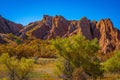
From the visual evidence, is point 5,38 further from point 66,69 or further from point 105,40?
point 66,69

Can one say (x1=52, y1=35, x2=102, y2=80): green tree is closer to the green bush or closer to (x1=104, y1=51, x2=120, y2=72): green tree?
the green bush

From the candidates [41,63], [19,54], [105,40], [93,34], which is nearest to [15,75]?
[41,63]

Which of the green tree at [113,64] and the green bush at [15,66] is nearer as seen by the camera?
the green bush at [15,66]

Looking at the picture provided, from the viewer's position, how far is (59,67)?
49.7 metres

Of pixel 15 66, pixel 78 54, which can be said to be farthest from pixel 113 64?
Result: pixel 15 66

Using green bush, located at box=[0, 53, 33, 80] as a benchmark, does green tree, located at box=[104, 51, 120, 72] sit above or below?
above

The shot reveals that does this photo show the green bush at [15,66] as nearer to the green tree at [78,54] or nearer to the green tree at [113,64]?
the green tree at [78,54]

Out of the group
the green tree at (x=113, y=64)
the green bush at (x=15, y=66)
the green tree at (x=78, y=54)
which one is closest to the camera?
the green bush at (x=15, y=66)

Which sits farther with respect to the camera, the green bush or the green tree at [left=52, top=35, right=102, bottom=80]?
the green tree at [left=52, top=35, right=102, bottom=80]

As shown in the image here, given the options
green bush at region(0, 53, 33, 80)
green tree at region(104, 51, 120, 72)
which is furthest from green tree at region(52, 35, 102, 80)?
green tree at region(104, 51, 120, 72)

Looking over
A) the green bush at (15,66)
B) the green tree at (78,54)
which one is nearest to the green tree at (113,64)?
the green tree at (78,54)

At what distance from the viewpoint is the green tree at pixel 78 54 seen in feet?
157

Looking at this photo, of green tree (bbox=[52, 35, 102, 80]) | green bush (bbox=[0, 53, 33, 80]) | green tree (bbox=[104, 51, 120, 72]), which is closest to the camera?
green bush (bbox=[0, 53, 33, 80])

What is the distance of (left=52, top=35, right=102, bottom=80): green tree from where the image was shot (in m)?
48.0
